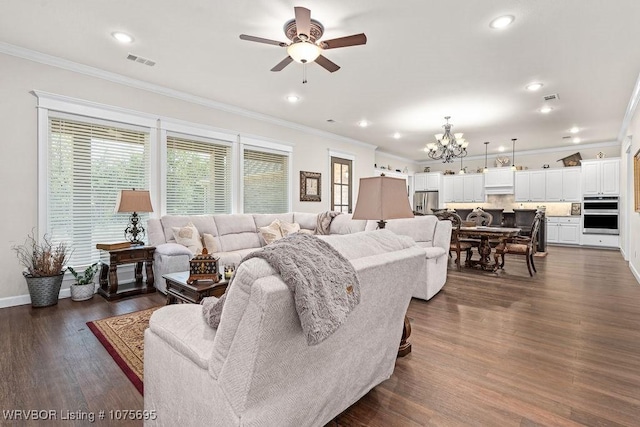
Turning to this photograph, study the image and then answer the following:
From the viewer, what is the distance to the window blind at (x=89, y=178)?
3.72 m

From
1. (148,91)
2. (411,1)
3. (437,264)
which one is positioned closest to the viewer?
(411,1)

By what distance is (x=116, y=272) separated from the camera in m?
3.84

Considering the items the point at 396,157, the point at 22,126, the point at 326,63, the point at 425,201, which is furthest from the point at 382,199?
the point at 425,201

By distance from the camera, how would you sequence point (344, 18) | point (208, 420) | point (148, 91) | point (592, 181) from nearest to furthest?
point (208, 420) → point (344, 18) → point (148, 91) → point (592, 181)

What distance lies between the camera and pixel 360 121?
626 cm

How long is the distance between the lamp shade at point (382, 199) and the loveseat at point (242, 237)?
4.01 feet

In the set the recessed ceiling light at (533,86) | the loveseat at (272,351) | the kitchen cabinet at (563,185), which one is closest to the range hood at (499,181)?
the kitchen cabinet at (563,185)

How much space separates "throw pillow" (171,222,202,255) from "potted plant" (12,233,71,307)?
1208 mm

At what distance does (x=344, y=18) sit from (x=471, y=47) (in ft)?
4.84

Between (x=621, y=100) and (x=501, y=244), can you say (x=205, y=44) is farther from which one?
(x=621, y=100)

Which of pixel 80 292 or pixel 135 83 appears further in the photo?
pixel 135 83

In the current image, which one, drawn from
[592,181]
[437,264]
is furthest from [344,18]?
[592,181]

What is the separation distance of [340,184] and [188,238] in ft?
14.1

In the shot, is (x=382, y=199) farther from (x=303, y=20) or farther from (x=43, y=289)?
(x=43, y=289)
